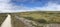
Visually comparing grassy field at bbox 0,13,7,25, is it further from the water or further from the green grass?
the green grass

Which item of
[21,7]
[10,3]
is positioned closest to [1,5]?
[10,3]

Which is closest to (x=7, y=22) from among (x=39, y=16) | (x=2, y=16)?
(x=2, y=16)

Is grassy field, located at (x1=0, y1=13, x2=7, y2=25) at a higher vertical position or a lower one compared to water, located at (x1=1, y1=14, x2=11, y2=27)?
higher

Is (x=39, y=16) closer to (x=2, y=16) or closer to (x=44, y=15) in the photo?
(x=44, y=15)

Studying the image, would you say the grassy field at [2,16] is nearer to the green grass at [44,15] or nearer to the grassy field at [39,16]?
the grassy field at [39,16]

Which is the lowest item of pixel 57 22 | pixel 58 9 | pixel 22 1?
pixel 57 22

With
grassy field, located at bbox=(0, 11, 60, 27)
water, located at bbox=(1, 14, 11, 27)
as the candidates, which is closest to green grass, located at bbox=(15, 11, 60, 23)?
grassy field, located at bbox=(0, 11, 60, 27)

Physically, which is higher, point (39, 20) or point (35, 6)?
point (35, 6)

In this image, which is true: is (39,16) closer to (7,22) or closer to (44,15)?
(44,15)

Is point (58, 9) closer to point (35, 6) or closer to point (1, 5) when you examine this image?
point (35, 6)

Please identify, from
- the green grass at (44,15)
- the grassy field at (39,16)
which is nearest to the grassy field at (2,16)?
the grassy field at (39,16)

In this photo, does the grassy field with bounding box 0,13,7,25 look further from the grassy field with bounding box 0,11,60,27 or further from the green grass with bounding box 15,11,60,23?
the green grass with bounding box 15,11,60,23
